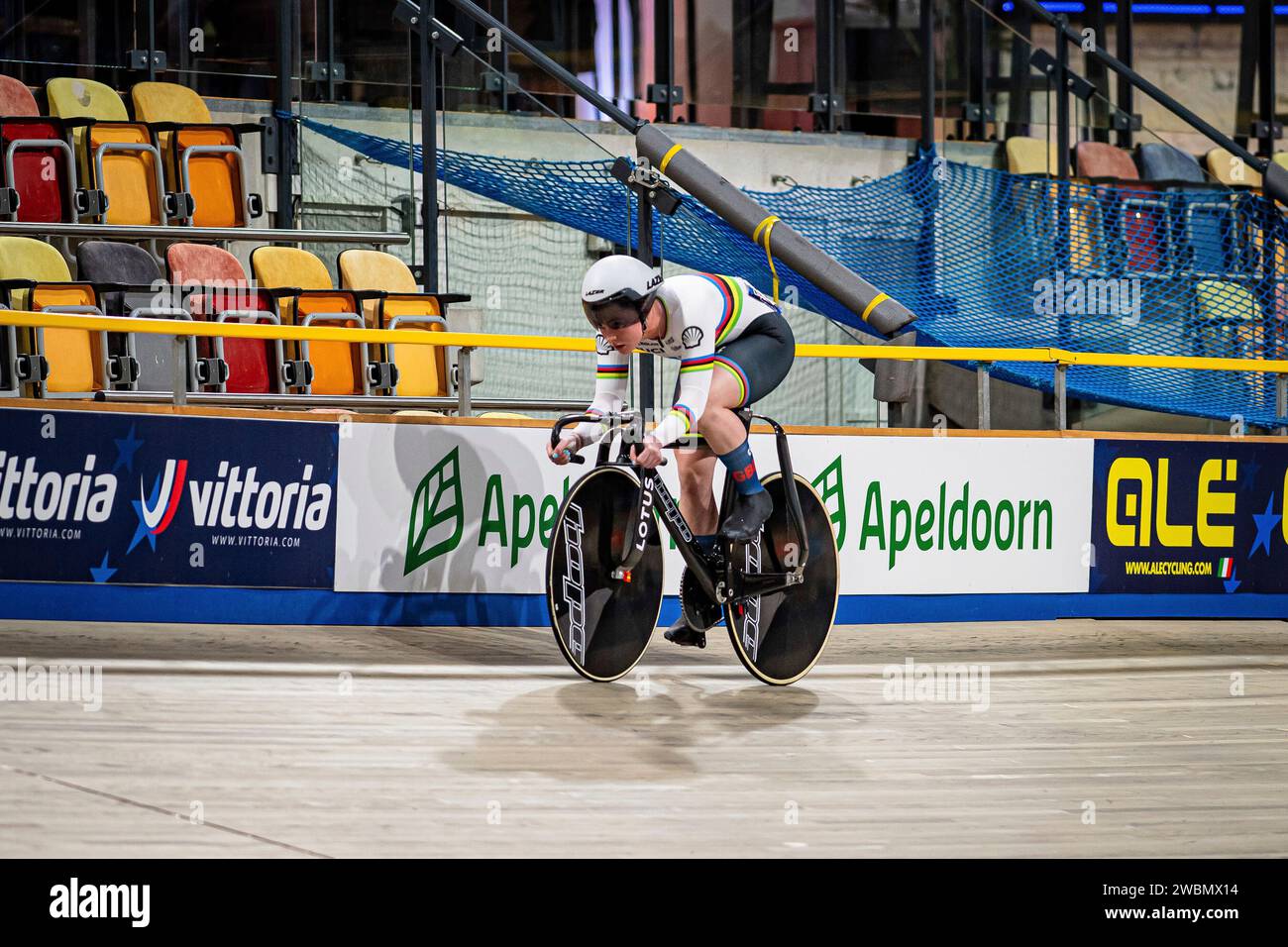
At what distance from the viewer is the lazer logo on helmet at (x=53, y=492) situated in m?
5.81

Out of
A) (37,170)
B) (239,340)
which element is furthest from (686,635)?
(37,170)

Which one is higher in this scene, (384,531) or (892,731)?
(384,531)

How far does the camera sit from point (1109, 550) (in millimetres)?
7223

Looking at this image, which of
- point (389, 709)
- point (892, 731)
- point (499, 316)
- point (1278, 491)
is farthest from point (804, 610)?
point (499, 316)

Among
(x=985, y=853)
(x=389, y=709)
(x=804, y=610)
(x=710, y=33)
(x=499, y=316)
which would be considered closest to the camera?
(x=985, y=853)

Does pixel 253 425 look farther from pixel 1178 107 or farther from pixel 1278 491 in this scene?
pixel 1178 107

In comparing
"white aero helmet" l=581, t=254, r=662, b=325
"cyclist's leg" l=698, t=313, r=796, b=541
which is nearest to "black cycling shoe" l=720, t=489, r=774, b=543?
"cyclist's leg" l=698, t=313, r=796, b=541

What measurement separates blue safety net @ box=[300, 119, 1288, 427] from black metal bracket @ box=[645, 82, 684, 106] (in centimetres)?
231

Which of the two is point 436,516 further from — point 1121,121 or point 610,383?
point 1121,121

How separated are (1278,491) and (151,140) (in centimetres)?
623

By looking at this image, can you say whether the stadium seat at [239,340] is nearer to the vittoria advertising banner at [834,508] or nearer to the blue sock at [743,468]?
the vittoria advertising banner at [834,508]

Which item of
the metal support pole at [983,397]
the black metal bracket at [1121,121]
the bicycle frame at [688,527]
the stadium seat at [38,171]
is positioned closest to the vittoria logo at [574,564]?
the bicycle frame at [688,527]

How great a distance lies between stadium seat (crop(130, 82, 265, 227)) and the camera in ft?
29.4

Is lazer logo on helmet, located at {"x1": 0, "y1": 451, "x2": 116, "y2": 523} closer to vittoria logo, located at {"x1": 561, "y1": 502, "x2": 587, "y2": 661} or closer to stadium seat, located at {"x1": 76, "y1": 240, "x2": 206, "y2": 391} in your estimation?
stadium seat, located at {"x1": 76, "y1": 240, "x2": 206, "y2": 391}
